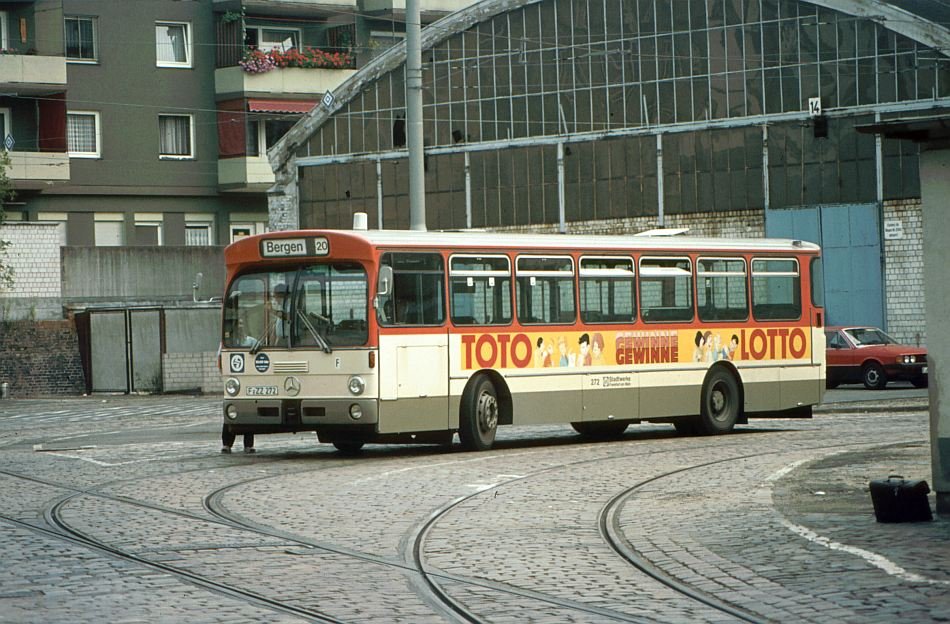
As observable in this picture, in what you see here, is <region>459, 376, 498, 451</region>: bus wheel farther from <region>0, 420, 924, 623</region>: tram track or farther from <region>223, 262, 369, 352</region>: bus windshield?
<region>0, 420, 924, 623</region>: tram track

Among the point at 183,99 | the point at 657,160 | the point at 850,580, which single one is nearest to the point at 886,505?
the point at 850,580

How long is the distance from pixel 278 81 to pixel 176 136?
3.84m

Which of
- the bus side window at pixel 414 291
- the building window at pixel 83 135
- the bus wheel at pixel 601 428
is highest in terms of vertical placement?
the building window at pixel 83 135

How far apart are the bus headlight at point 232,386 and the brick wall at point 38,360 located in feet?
73.0

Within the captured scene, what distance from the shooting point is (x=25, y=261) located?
42219 millimetres

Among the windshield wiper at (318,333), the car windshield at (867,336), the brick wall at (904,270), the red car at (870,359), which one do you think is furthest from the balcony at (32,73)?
the windshield wiper at (318,333)

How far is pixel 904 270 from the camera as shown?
4309cm

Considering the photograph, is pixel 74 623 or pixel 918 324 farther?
→ pixel 918 324

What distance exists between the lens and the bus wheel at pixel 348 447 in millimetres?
21092

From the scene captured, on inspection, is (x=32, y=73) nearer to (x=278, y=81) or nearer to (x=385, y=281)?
(x=278, y=81)

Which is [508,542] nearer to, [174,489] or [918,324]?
[174,489]

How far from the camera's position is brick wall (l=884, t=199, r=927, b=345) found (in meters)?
42.8

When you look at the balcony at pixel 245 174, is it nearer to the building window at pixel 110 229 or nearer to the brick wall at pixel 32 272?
the building window at pixel 110 229

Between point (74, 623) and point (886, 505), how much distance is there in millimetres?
5910
